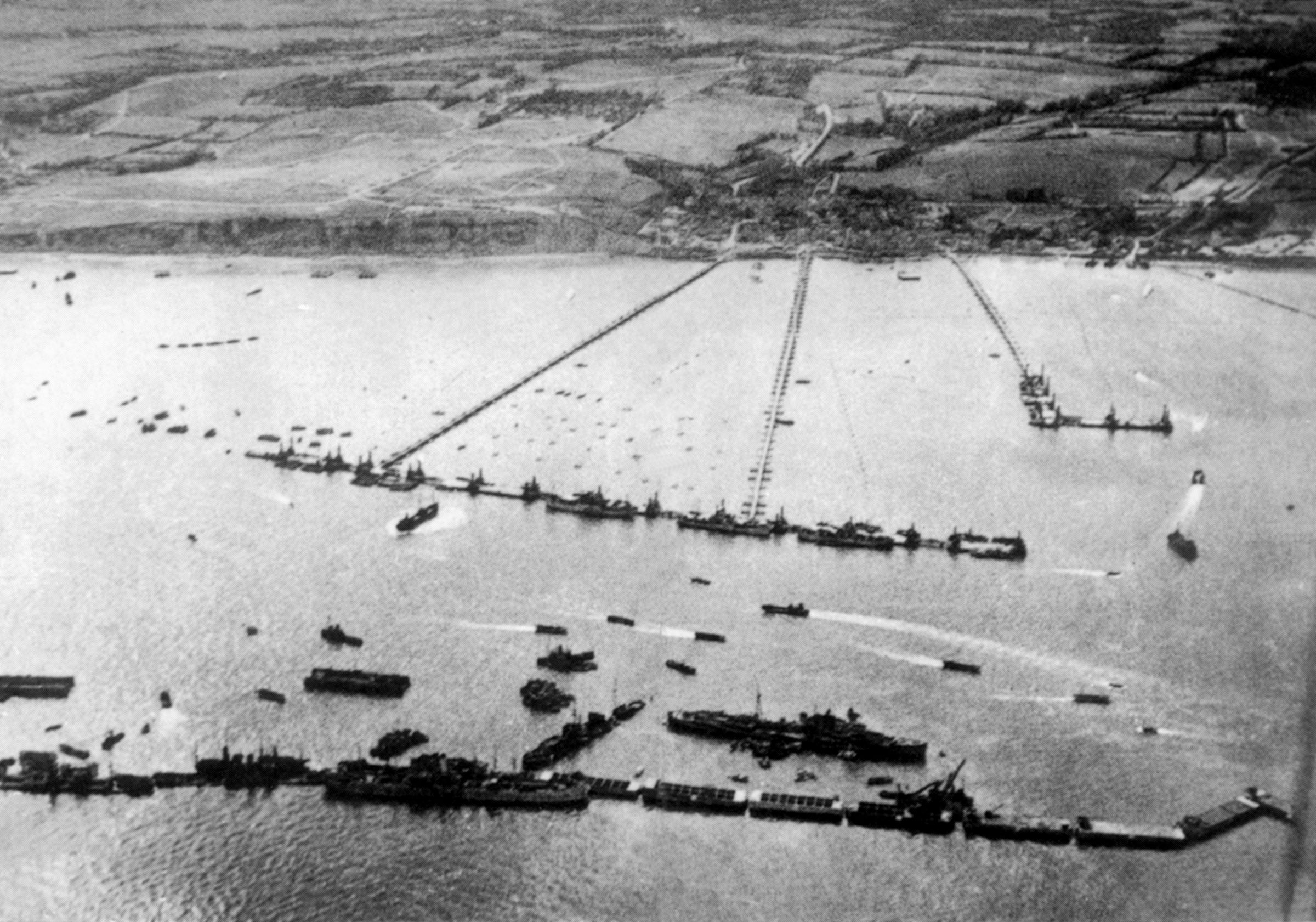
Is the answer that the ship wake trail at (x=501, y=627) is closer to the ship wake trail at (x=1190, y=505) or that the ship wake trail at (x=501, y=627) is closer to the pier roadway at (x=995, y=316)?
the ship wake trail at (x=1190, y=505)

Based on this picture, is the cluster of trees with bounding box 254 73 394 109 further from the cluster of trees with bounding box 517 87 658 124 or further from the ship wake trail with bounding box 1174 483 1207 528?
the ship wake trail with bounding box 1174 483 1207 528

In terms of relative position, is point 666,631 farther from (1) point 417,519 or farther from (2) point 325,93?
(2) point 325,93

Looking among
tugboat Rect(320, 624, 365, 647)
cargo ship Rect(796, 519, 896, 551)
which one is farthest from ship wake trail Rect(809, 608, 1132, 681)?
tugboat Rect(320, 624, 365, 647)

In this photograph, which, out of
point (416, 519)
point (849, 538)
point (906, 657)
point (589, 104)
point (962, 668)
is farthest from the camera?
point (589, 104)

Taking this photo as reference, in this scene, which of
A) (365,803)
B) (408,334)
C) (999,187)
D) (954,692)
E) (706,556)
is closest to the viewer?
(365,803)

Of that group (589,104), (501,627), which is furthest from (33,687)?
(589,104)

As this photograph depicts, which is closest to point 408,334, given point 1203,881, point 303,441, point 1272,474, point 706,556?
point 303,441

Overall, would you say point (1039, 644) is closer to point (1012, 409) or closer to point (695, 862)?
point (695, 862)
